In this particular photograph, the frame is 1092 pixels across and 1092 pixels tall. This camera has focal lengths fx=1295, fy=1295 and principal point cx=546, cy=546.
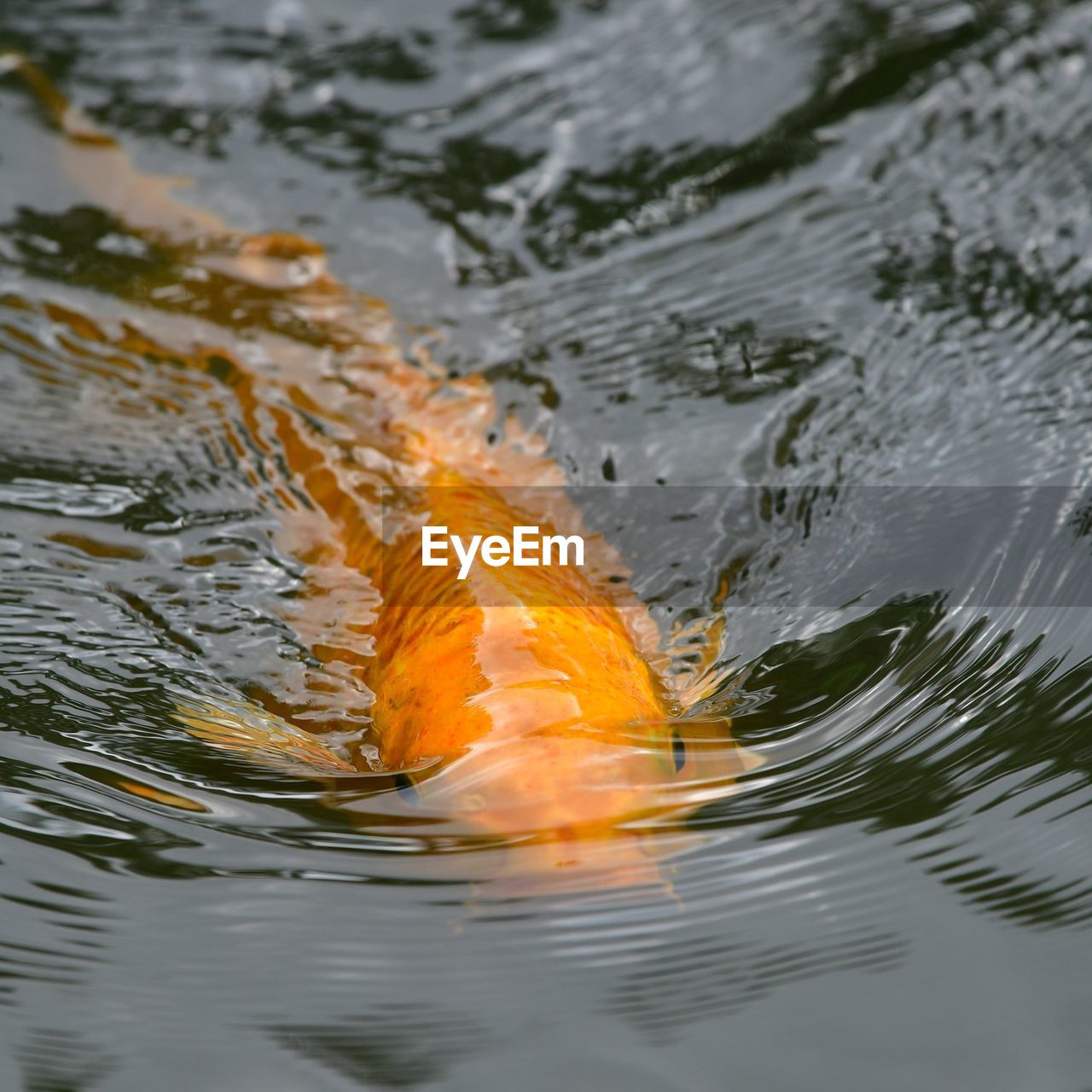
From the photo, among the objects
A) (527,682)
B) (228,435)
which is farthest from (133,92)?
(527,682)

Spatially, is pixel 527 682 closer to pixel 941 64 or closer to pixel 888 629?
pixel 888 629

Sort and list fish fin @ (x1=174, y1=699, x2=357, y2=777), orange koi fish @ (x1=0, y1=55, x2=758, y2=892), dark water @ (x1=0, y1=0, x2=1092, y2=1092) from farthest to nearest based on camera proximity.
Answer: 1. fish fin @ (x1=174, y1=699, x2=357, y2=777)
2. orange koi fish @ (x1=0, y1=55, x2=758, y2=892)
3. dark water @ (x1=0, y1=0, x2=1092, y2=1092)

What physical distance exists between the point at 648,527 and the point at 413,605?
0.77 meters

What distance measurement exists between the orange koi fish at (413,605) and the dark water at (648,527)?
9cm

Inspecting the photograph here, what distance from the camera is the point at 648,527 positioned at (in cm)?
323

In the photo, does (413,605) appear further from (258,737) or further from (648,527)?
(648,527)

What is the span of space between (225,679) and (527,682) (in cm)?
77

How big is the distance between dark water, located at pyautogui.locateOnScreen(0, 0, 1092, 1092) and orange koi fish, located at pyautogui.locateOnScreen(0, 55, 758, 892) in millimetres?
91

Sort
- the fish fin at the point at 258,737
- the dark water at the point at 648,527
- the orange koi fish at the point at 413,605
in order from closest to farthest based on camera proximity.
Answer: the dark water at the point at 648,527, the orange koi fish at the point at 413,605, the fish fin at the point at 258,737

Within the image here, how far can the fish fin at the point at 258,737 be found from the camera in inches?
92.7

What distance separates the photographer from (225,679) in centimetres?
267

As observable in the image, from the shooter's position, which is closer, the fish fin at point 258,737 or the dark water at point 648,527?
the dark water at point 648,527

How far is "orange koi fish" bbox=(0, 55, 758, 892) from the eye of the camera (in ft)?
6.72

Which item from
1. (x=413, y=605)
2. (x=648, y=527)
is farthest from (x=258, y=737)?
(x=648, y=527)
